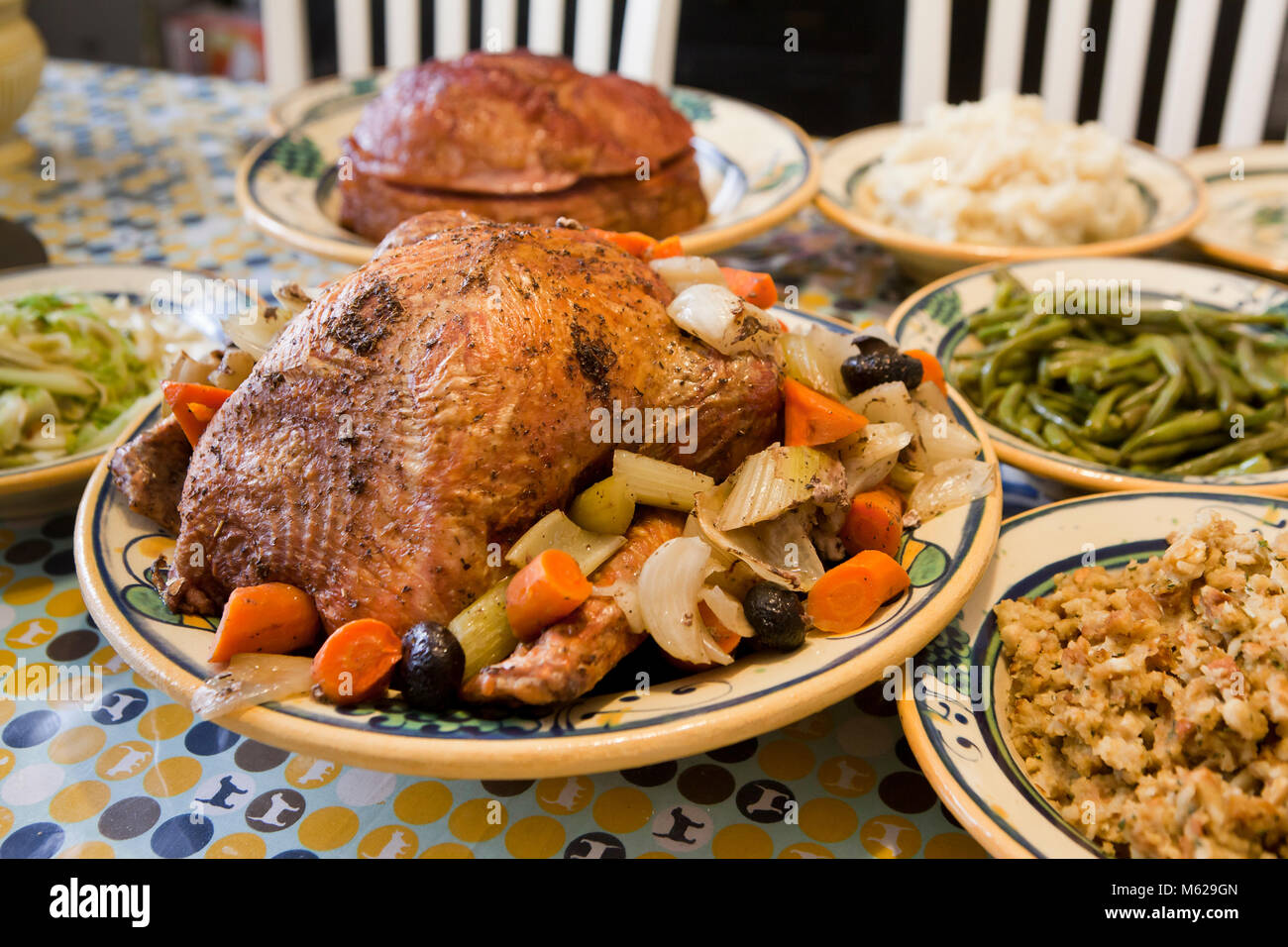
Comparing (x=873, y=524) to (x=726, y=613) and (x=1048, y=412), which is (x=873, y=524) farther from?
(x=1048, y=412)

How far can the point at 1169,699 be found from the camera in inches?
63.1

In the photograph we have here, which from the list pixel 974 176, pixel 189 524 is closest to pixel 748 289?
pixel 189 524

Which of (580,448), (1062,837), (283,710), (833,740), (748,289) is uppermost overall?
(748,289)

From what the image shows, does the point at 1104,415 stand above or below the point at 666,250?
below

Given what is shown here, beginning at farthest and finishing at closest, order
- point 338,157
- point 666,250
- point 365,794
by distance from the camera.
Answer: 1. point 338,157
2. point 666,250
3. point 365,794

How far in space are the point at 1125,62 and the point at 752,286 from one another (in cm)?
428

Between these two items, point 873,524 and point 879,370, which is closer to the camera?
point 873,524

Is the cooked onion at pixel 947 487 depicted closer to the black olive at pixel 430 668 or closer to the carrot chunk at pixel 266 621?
the black olive at pixel 430 668

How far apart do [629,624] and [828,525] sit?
1.68 ft

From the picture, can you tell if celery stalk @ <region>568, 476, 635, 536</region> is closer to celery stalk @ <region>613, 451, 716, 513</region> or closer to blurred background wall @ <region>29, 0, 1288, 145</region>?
celery stalk @ <region>613, 451, 716, 513</region>

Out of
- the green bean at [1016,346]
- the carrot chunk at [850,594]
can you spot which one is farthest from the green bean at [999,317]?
the carrot chunk at [850,594]

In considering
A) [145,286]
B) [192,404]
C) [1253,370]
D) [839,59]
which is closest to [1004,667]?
[1253,370]

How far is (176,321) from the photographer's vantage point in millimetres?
3078
